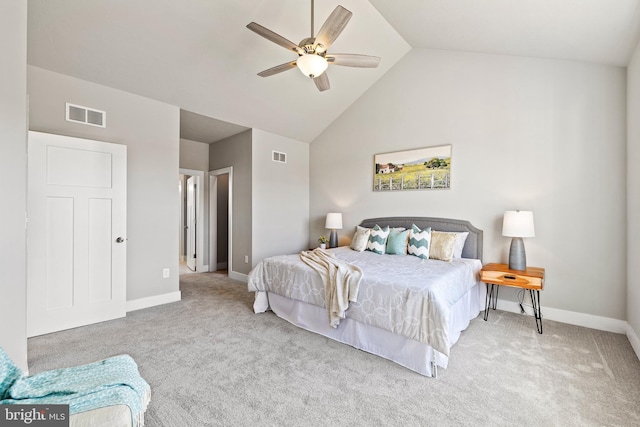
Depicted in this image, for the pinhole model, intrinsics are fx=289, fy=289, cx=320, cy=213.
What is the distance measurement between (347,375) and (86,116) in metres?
3.95

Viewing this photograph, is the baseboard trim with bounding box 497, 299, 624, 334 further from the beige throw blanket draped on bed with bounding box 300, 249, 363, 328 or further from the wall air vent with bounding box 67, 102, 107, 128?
the wall air vent with bounding box 67, 102, 107, 128

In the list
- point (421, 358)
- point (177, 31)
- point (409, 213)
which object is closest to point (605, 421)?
point (421, 358)

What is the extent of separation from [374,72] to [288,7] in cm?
198

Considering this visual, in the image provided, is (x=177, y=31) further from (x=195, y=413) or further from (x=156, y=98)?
(x=195, y=413)

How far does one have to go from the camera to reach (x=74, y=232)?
3.16 metres

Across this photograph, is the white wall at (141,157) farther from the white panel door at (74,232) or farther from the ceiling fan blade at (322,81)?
the ceiling fan blade at (322,81)

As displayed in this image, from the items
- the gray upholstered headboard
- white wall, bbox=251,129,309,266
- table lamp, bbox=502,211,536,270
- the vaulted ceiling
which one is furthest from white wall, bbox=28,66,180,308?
table lamp, bbox=502,211,536,270

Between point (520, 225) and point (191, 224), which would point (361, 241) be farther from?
point (191, 224)

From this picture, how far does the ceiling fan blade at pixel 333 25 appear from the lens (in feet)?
7.82

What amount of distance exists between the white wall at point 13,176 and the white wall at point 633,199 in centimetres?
481

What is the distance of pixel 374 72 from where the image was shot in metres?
4.77

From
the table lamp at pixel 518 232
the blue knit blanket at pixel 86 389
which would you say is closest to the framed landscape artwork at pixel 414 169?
the table lamp at pixel 518 232

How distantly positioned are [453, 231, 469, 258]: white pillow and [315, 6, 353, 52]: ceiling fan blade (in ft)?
9.41

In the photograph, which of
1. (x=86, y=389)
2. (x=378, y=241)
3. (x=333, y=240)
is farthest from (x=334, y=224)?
(x=86, y=389)
